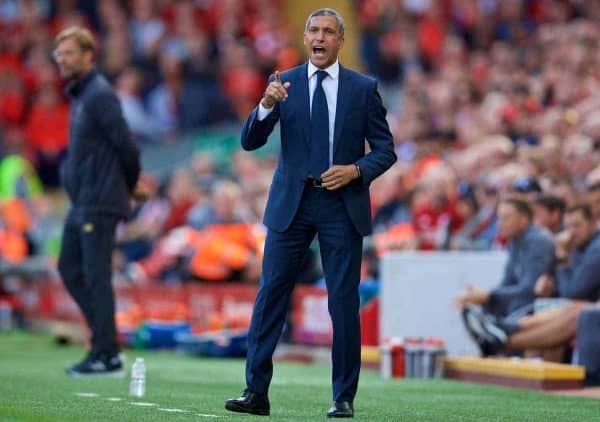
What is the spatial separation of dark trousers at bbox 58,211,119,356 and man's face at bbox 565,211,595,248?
12.4 feet

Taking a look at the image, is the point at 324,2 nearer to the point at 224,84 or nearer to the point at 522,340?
the point at 224,84

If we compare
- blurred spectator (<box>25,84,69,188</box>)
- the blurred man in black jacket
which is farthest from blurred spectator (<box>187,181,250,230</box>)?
the blurred man in black jacket

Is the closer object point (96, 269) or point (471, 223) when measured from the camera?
point (96, 269)

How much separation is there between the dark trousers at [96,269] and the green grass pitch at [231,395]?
410 mm

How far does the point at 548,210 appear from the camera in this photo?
13.8 meters

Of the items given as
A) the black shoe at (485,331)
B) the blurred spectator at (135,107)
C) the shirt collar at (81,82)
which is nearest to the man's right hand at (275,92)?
the shirt collar at (81,82)

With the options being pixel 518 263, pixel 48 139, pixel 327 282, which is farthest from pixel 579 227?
pixel 48 139

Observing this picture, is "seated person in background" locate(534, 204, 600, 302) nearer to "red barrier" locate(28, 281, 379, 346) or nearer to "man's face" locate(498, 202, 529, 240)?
"man's face" locate(498, 202, 529, 240)

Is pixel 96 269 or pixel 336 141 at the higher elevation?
pixel 336 141

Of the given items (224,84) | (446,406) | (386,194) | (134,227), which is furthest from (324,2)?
(446,406)

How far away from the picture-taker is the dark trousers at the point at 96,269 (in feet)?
38.4

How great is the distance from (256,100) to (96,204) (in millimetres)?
12195

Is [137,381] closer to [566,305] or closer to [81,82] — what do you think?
[81,82]

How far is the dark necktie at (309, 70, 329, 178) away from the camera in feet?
29.0
